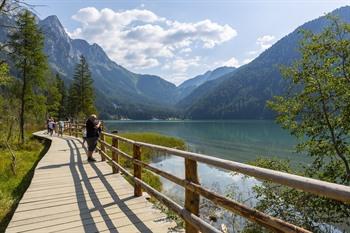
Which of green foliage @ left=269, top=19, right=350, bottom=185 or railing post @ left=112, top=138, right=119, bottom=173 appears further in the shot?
green foliage @ left=269, top=19, right=350, bottom=185

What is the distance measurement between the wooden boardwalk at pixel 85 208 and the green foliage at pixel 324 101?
6785mm

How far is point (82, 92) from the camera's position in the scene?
208 feet

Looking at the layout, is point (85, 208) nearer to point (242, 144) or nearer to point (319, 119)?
point (319, 119)

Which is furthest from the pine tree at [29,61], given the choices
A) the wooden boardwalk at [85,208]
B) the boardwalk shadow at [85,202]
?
the wooden boardwalk at [85,208]

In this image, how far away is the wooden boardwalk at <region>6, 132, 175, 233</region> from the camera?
19.1 ft

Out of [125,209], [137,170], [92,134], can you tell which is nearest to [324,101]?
[137,170]

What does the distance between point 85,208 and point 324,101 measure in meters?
8.74

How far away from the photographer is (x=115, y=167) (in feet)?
36.7

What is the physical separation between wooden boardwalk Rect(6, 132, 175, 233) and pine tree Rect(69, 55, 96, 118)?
53.0 metres

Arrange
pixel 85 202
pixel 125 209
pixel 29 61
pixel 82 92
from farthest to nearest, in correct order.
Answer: pixel 82 92 → pixel 29 61 → pixel 85 202 → pixel 125 209

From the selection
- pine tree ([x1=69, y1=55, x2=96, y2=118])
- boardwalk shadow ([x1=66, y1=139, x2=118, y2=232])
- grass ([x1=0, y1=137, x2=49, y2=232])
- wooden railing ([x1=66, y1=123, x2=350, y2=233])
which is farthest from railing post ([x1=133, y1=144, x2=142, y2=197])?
pine tree ([x1=69, y1=55, x2=96, y2=118])

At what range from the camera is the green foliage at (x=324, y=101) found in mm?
11383

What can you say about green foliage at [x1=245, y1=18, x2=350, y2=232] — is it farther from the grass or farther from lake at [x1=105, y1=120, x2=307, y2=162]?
the grass

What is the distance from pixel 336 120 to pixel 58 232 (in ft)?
31.6
